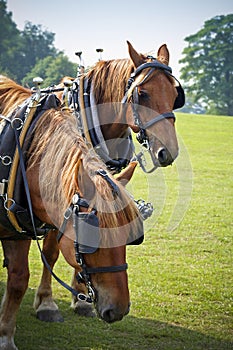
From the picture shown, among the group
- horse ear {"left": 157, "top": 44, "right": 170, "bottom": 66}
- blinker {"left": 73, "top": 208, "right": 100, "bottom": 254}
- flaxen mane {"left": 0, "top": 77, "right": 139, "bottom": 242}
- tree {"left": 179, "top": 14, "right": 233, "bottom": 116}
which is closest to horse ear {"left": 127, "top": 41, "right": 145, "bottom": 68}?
horse ear {"left": 157, "top": 44, "right": 170, "bottom": 66}

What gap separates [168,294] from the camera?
6102 millimetres

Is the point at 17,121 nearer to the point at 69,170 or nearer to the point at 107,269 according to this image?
the point at 69,170

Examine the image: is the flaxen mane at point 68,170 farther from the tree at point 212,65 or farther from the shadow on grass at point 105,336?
the tree at point 212,65

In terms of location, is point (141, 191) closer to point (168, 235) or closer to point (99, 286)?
point (168, 235)

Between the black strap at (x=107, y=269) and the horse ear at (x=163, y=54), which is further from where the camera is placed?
the horse ear at (x=163, y=54)

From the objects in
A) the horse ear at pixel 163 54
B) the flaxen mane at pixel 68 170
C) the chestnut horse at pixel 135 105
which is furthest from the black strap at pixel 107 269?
the horse ear at pixel 163 54

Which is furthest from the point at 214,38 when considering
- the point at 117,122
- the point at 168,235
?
the point at 117,122

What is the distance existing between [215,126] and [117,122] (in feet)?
76.9

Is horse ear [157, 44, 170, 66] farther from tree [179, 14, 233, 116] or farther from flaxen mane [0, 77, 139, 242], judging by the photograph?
tree [179, 14, 233, 116]

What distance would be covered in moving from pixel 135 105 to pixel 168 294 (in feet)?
7.53

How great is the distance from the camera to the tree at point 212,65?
49.5 m

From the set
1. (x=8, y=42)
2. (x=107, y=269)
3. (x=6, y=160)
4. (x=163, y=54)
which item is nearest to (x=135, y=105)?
(x=163, y=54)

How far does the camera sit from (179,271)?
6941 millimetres

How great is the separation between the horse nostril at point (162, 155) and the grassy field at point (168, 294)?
0.24 metres
